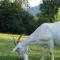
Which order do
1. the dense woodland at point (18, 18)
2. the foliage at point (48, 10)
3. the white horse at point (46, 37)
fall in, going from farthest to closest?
the foliage at point (48, 10) → the dense woodland at point (18, 18) → the white horse at point (46, 37)

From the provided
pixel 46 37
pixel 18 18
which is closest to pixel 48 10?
pixel 18 18

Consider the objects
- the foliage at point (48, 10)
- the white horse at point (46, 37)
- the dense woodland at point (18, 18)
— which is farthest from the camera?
the foliage at point (48, 10)

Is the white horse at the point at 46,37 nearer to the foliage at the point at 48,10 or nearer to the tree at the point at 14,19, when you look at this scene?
the tree at the point at 14,19

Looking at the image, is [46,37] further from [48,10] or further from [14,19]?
[48,10]

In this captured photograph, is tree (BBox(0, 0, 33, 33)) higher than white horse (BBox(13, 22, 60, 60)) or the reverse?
higher

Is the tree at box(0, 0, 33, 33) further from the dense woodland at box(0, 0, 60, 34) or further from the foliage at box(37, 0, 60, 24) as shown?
the foliage at box(37, 0, 60, 24)

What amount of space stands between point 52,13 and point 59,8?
50.7 inches

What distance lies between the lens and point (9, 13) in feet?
148

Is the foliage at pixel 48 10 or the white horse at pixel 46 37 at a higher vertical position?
the foliage at pixel 48 10

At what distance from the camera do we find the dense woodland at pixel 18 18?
44062 millimetres

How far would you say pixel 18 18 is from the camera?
147 feet

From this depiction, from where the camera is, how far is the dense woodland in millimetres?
44062

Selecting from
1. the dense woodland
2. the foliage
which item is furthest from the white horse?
the foliage

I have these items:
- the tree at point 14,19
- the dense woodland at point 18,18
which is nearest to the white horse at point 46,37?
the dense woodland at point 18,18
